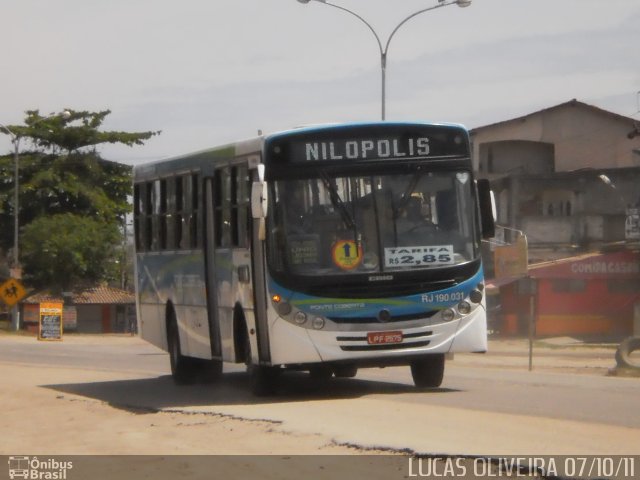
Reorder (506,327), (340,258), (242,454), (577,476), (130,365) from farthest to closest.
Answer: (506,327) → (130,365) → (340,258) → (242,454) → (577,476)

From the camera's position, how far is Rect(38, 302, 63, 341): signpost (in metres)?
48.1

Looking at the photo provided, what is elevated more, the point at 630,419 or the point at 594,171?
the point at 594,171

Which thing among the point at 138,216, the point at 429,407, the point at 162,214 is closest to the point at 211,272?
the point at 162,214

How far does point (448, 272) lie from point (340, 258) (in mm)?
1321

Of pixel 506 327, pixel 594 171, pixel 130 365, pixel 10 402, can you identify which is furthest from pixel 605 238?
pixel 10 402

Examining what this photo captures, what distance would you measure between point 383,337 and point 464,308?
1.06 m

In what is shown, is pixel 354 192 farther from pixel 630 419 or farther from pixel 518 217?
pixel 518 217

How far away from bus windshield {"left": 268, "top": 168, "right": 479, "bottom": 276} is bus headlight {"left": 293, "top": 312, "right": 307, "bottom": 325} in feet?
1.58

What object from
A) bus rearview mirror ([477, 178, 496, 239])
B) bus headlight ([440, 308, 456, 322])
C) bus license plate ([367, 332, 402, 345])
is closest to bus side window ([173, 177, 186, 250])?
bus license plate ([367, 332, 402, 345])

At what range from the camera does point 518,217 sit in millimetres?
58406

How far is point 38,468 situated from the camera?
11.2 metres

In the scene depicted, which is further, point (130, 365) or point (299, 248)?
point (130, 365)

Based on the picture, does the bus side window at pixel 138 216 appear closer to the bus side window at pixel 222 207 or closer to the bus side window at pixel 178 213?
the bus side window at pixel 178 213

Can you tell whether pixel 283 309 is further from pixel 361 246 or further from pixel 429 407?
pixel 429 407
